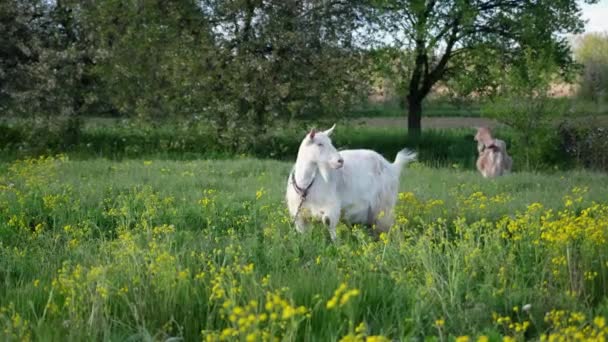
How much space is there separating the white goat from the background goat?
6.53 metres

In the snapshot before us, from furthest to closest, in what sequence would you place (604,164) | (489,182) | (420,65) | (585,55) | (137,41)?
(585,55), (420,65), (604,164), (137,41), (489,182)

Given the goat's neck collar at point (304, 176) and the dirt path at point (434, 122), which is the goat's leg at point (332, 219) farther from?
the dirt path at point (434, 122)

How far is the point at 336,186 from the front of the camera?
8.24m

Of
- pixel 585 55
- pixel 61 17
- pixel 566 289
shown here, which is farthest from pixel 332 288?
pixel 585 55

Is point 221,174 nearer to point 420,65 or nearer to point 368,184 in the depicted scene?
point 368,184

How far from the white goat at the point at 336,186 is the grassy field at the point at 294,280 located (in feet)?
0.78

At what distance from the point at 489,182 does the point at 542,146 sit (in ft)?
30.4

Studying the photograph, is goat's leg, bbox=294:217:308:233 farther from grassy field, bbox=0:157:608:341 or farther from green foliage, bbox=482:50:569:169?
green foliage, bbox=482:50:569:169

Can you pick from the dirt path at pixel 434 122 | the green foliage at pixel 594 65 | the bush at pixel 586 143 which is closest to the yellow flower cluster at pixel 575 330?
the bush at pixel 586 143

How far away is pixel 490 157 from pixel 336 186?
26.1 ft

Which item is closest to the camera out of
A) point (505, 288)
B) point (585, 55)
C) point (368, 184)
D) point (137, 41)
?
point (505, 288)

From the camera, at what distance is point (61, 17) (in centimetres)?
2222

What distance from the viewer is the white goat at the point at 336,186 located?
7.84 meters

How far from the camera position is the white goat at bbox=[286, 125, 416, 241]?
784 centimetres
